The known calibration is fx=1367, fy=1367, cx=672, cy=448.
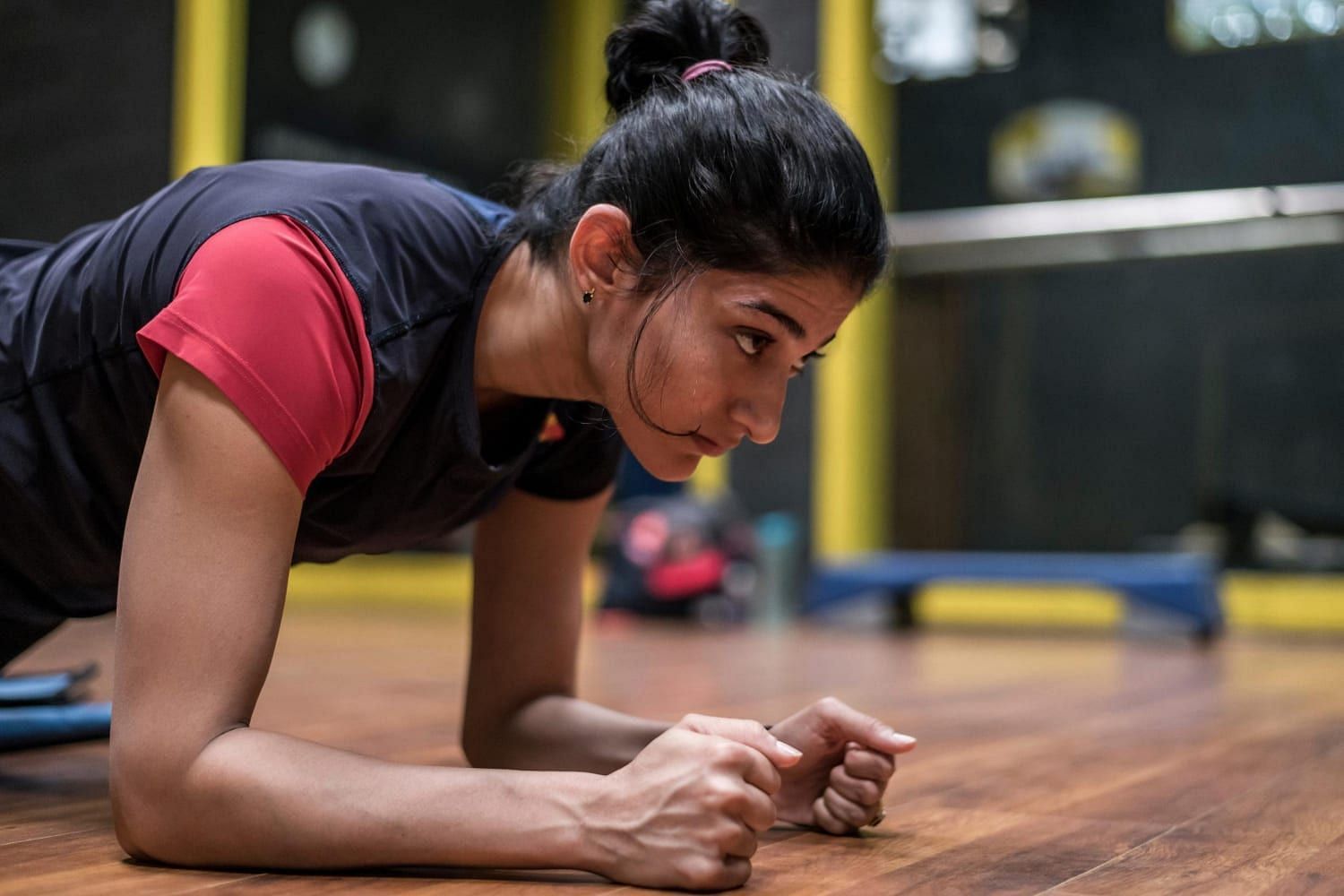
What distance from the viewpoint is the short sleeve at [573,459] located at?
1227 millimetres

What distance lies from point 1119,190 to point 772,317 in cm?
345

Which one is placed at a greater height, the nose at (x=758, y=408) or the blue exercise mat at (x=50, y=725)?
the nose at (x=758, y=408)

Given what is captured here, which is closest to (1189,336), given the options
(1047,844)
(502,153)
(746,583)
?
(746,583)

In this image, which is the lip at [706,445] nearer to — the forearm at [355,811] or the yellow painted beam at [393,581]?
the forearm at [355,811]

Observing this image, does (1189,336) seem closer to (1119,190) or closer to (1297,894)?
(1119,190)

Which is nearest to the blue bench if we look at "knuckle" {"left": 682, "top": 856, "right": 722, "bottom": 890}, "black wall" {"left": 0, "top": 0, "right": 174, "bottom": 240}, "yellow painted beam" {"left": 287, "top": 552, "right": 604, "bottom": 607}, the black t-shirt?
"yellow painted beam" {"left": 287, "top": 552, "right": 604, "bottom": 607}

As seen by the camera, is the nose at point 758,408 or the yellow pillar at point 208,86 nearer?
the nose at point 758,408

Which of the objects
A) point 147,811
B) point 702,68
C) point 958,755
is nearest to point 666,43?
point 702,68

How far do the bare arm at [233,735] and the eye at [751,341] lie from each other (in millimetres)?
320

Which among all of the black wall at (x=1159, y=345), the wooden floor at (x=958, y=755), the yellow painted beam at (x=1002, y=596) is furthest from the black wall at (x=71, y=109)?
the black wall at (x=1159, y=345)

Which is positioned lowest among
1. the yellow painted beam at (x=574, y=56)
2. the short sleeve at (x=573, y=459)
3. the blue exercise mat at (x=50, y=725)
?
the blue exercise mat at (x=50, y=725)

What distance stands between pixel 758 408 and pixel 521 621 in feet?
1.34

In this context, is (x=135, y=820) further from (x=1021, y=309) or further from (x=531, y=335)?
(x=1021, y=309)

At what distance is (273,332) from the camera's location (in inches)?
34.3
